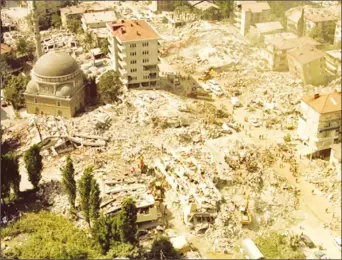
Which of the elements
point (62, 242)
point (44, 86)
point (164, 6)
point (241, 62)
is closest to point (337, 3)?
point (241, 62)

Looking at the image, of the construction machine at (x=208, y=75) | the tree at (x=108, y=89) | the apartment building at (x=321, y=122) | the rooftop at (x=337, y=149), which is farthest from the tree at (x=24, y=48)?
the rooftop at (x=337, y=149)

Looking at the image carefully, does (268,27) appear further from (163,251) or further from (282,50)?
(163,251)

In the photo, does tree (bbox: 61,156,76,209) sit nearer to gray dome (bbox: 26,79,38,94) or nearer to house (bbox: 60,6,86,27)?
gray dome (bbox: 26,79,38,94)

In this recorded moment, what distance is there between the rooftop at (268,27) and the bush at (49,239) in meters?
9.56

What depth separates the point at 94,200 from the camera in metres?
7.32

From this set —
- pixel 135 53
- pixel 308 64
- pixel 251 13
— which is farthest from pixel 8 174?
pixel 251 13

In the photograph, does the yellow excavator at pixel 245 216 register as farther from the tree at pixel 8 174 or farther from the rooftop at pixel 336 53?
the rooftop at pixel 336 53

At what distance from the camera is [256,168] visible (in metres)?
8.96

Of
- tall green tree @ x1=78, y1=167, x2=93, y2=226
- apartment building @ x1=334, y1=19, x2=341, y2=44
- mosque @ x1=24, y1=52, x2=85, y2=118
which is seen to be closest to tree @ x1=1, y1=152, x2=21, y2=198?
tall green tree @ x1=78, y1=167, x2=93, y2=226

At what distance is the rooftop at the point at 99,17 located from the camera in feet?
56.7

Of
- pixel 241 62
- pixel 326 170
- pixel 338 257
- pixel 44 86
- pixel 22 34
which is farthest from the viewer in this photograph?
pixel 22 34

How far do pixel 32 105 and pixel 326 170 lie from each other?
22.6 feet

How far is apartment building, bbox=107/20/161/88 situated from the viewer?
12.0 metres

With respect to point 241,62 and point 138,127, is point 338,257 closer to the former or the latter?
point 138,127
